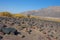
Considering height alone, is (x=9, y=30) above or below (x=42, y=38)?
above

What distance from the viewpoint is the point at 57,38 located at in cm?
975

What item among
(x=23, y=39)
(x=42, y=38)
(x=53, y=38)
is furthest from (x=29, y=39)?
(x=53, y=38)

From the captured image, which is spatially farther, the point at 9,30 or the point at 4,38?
the point at 9,30

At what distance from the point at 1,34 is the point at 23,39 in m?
1.09

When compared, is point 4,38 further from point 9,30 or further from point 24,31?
point 24,31

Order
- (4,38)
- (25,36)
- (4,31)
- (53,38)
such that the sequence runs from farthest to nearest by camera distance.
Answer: (53,38), (25,36), (4,31), (4,38)

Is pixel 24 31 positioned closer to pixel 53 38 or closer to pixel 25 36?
pixel 25 36

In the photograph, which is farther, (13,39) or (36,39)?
(36,39)

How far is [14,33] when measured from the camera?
8.47m

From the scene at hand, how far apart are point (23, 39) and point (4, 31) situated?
1002 mm

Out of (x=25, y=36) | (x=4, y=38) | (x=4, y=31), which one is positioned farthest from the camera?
(x=25, y=36)

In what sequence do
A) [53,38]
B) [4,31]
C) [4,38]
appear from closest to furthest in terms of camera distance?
[4,38], [4,31], [53,38]

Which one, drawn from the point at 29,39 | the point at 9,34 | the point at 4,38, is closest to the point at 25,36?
the point at 29,39

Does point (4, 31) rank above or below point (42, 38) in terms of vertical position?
above
